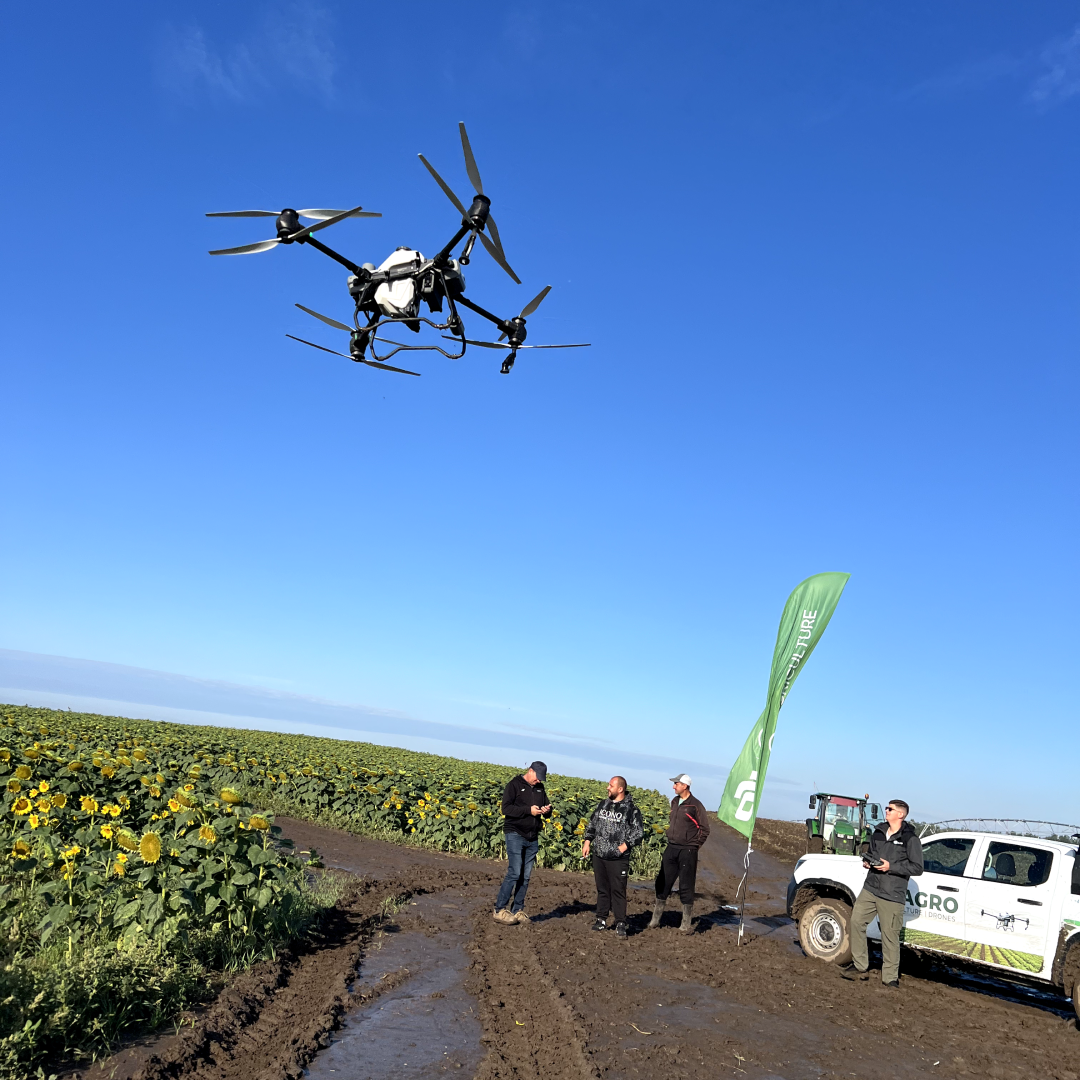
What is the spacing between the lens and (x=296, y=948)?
7.99m

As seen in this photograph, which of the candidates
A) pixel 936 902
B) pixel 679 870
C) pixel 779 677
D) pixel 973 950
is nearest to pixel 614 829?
pixel 679 870

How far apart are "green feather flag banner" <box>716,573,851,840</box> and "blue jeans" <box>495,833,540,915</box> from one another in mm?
2918

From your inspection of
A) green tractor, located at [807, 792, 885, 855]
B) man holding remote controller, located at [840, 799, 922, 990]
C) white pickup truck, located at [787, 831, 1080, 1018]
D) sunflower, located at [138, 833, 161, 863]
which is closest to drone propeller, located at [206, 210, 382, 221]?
sunflower, located at [138, 833, 161, 863]

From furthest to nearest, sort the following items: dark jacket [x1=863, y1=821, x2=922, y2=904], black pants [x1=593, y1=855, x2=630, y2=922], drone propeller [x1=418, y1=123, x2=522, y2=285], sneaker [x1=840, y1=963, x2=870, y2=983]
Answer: black pants [x1=593, y1=855, x2=630, y2=922] < sneaker [x1=840, y1=963, x2=870, y2=983] < dark jacket [x1=863, y1=821, x2=922, y2=904] < drone propeller [x1=418, y1=123, x2=522, y2=285]

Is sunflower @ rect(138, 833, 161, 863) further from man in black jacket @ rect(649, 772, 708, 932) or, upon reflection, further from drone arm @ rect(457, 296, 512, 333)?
man in black jacket @ rect(649, 772, 708, 932)

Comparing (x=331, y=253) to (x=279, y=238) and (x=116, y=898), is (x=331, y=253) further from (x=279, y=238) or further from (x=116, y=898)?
(x=116, y=898)

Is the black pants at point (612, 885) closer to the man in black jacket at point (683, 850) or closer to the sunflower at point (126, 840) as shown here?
the man in black jacket at point (683, 850)

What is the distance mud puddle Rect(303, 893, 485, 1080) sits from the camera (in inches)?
214

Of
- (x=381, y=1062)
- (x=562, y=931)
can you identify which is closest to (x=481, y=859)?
(x=562, y=931)

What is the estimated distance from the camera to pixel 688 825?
11586mm

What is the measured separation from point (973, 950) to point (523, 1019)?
197 inches

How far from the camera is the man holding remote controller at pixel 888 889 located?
888 centimetres

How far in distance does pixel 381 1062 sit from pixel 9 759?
6040 mm

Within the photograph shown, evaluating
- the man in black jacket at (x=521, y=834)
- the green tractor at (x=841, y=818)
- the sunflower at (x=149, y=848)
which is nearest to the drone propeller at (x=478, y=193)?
the sunflower at (x=149, y=848)
